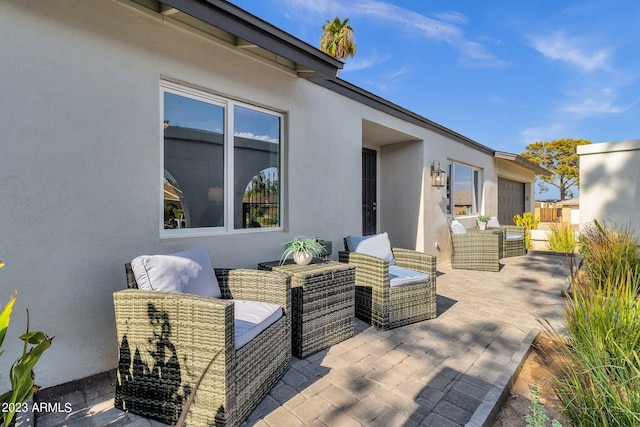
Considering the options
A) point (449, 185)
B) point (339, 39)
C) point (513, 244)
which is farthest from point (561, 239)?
point (339, 39)

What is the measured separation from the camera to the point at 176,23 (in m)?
→ 2.75

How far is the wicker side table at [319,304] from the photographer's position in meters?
2.62

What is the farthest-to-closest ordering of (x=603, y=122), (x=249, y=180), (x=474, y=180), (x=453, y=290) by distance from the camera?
1. (x=603, y=122)
2. (x=474, y=180)
3. (x=453, y=290)
4. (x=249, y=180)

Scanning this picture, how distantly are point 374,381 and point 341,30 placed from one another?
12470 mm

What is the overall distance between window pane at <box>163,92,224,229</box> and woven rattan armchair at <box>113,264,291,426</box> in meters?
1.20

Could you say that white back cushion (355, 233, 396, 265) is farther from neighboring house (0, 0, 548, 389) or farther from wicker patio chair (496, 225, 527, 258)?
wicker patio chair (496, 225, 527, 258)

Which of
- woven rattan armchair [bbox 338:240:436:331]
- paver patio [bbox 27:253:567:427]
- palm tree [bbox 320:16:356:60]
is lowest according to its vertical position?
paver patio [bbox 27:253:567:427]

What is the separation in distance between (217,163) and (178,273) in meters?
1.40

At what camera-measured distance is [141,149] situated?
8.46 feet

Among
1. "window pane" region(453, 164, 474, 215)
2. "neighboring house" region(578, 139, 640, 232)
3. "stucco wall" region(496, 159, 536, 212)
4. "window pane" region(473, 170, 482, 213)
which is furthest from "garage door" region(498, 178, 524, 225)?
"neighboring house" region(578, 139, 640, 232)

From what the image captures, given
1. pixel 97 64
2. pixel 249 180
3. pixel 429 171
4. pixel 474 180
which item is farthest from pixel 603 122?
pixel 97 64

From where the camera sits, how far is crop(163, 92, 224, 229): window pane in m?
2.87

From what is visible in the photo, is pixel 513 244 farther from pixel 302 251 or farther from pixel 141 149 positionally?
pixel 141 149

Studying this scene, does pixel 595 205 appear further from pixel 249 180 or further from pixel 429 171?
pixel 249 180
